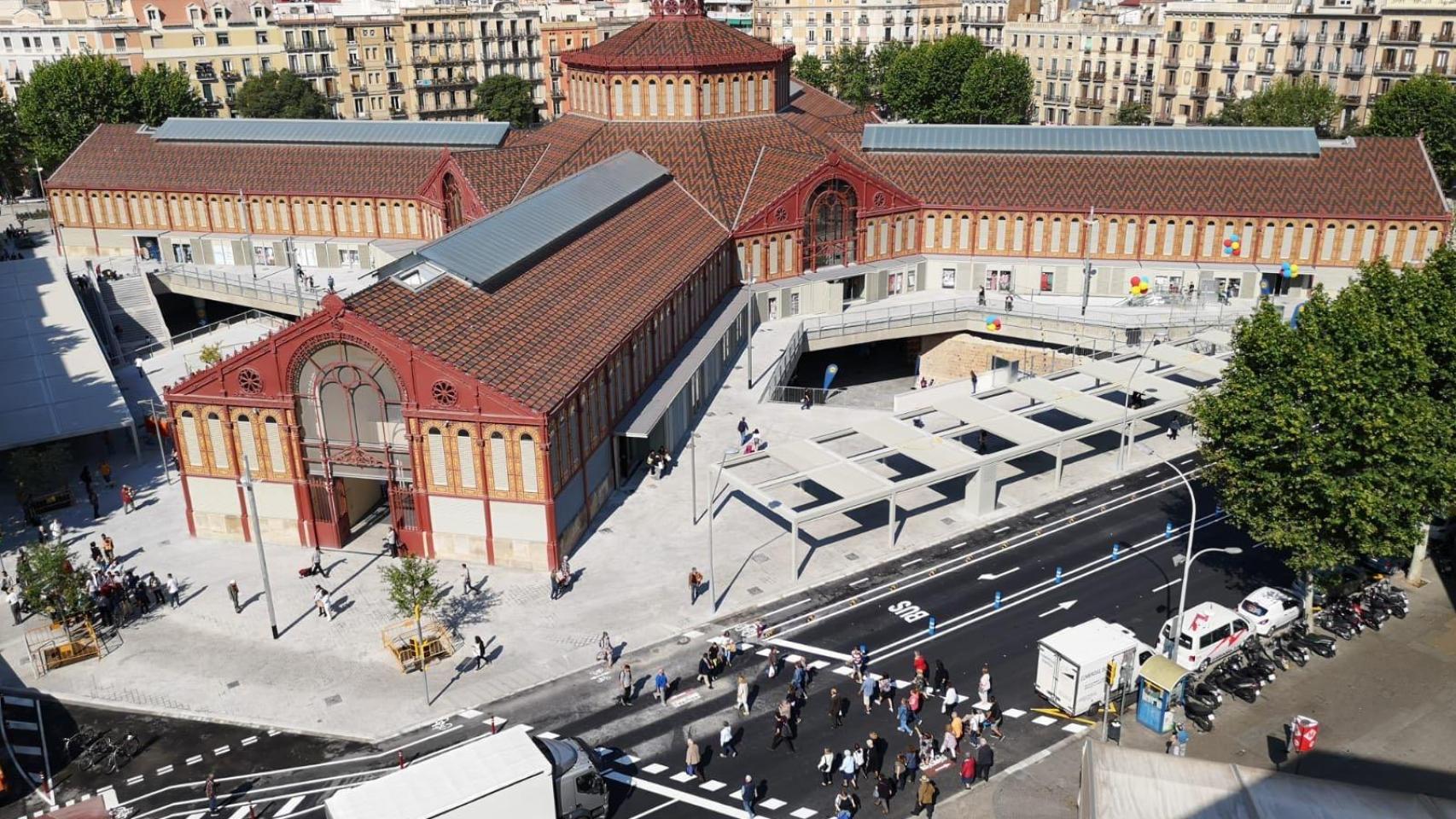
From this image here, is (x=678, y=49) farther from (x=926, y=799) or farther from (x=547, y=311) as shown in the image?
(x=926, y=799)

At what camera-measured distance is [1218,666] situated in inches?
1863

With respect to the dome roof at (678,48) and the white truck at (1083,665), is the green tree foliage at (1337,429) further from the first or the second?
the dome roof at (678,48)

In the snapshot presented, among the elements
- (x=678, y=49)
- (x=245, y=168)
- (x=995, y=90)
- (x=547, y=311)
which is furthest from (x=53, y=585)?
(x=995, y=90)

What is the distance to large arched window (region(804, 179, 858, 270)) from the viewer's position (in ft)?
300

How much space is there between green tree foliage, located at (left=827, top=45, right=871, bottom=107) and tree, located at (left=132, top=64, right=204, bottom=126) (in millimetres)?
86283

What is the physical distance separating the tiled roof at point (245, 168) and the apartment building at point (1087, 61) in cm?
8758

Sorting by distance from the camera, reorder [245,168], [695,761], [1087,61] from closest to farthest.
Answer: [695,761] → [245,168] → [1087,61]

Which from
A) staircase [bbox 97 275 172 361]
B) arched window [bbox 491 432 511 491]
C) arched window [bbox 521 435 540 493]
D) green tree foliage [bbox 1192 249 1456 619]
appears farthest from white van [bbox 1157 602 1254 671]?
staircase [bbox 97 275 172 361]

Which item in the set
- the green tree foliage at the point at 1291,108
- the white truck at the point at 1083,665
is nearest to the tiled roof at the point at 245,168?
the white truck at the point at 1083,665

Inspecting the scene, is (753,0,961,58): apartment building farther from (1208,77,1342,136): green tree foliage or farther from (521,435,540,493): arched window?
(521,435,540,493): arched window

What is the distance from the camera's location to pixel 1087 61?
162 metres

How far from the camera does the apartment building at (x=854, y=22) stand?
7544 inches

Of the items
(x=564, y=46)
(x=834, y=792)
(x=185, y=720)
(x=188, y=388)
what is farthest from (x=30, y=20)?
(x=834, y=792)

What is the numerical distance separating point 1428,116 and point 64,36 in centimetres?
16147
